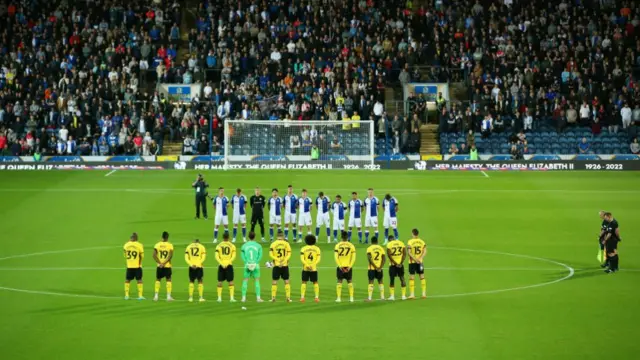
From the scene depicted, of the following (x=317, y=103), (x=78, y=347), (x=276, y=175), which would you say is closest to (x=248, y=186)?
(x=276, y=175)

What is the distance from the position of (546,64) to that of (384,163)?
35.4ft

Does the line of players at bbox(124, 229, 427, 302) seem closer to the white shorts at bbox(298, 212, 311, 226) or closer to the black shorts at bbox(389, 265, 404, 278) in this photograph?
the black shorts at bbox(389, 265, 404, 278)

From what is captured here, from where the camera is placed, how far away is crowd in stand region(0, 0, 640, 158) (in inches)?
2004

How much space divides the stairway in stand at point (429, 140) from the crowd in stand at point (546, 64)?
77 centimetres

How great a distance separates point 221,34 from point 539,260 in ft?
101

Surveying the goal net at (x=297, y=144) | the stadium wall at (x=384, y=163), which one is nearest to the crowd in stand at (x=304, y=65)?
the stadium wall at (x=384, y=163)

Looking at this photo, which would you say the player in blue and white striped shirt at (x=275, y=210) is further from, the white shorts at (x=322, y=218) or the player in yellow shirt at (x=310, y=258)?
the player in yellow shirt at (x=310, y=258)

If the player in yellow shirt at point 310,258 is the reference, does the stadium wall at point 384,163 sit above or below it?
above

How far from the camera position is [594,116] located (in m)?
51.1

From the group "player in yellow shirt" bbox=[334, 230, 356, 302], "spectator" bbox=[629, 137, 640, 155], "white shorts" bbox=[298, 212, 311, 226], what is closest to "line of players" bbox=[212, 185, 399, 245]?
"white shorts" bbox=[298, 212, 311, 226]

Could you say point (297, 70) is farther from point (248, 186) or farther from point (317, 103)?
point (248, 186)

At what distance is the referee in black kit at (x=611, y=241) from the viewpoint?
84.6 ft

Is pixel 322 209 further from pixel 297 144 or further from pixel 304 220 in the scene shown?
pixel 297 144

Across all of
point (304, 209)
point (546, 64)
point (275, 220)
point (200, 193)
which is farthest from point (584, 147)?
point (275, 220)
